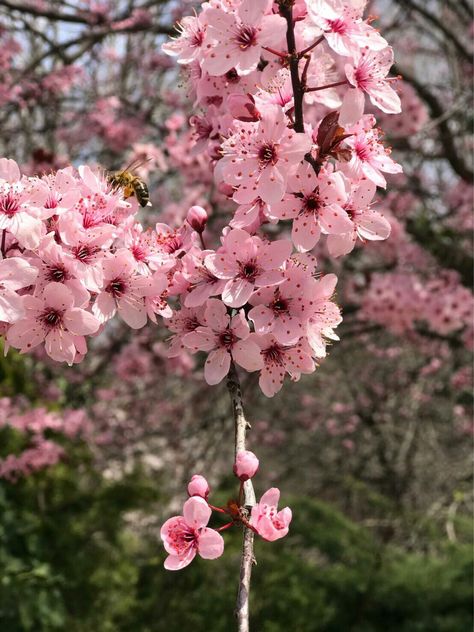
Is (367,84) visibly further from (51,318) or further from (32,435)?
(32,435)

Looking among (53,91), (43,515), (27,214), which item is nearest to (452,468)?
(43,515)

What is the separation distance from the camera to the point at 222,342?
1265 mm

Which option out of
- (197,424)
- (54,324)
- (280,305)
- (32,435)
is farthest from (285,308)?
(197,424)

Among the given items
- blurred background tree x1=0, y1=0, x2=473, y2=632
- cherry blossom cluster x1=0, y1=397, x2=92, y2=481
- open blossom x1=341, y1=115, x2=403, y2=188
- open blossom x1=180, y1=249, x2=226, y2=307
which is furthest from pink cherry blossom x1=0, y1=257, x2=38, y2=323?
cherry blossom cluster x1=0, y1=397, x2=92, y2=481

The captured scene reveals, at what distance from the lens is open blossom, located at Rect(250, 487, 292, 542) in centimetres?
103

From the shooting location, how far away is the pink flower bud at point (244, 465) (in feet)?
3.49

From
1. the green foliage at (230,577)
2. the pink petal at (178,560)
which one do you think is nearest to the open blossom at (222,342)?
the pink petal at (178,560)

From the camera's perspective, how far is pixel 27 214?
1.11m

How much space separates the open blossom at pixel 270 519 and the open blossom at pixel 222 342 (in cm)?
26

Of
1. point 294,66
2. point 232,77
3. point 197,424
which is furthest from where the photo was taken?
point 197,424

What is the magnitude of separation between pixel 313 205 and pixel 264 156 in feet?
0.43

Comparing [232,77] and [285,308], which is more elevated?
[232,77]

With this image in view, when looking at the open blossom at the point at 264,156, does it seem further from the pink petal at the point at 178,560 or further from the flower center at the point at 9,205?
the pink petal at the point at 178,560

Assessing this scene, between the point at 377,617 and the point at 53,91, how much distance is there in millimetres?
4903
